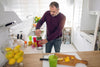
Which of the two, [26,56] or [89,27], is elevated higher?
[89,27]

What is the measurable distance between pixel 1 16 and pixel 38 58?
0.56m

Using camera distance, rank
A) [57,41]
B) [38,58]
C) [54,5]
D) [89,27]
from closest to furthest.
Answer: [38,58]
[54,5]
[57,41]
[89,27]

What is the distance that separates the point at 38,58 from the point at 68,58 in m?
0.32

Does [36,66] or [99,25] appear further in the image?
[99,25]

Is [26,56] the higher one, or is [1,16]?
[1,16]

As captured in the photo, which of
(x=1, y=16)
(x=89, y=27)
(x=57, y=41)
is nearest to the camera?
(x=1, y=16)

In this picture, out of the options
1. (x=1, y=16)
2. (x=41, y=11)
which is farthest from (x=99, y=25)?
(x=41, y=11)

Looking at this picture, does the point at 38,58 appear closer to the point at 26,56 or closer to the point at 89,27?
the point at 26,56

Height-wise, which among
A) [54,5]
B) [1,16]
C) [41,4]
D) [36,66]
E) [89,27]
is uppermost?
[41,4]

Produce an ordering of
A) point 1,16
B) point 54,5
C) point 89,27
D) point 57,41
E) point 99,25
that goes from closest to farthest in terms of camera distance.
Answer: point 1,16 → point 54,5 → point 99,25 → point 57,41 → point 89,27

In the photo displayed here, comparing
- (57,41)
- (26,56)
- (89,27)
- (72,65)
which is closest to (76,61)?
(72,65)

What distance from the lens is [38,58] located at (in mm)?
979

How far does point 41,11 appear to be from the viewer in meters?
3.88

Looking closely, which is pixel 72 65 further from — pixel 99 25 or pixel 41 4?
pixel 41 4
